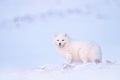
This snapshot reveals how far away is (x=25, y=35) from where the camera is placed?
11.1ft

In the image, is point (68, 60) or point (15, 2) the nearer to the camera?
point (68, 60)

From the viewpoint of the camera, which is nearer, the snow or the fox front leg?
the snow

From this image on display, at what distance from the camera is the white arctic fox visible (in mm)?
3191

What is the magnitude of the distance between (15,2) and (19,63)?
0.53 meters

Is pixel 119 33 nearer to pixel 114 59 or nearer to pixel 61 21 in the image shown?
pixel 114 59

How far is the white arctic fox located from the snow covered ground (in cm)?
7

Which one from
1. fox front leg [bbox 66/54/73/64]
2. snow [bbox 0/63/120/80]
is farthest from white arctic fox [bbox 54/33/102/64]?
snow [bbox 0/63/120/80]

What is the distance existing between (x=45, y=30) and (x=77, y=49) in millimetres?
315

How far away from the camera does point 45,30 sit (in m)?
3.41

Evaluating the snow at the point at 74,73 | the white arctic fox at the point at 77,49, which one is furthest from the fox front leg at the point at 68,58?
the snow at the point at 74,73

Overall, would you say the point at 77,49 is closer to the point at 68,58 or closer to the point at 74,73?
the point at 68,58

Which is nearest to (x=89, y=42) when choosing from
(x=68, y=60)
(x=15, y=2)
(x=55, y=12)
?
(x=68, y=60)

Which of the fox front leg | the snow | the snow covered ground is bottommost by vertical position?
the snow

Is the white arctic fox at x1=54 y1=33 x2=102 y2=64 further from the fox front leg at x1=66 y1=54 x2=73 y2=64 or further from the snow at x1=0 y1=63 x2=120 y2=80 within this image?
the snow at x1=0 y1=63 x2=120 y2=80
